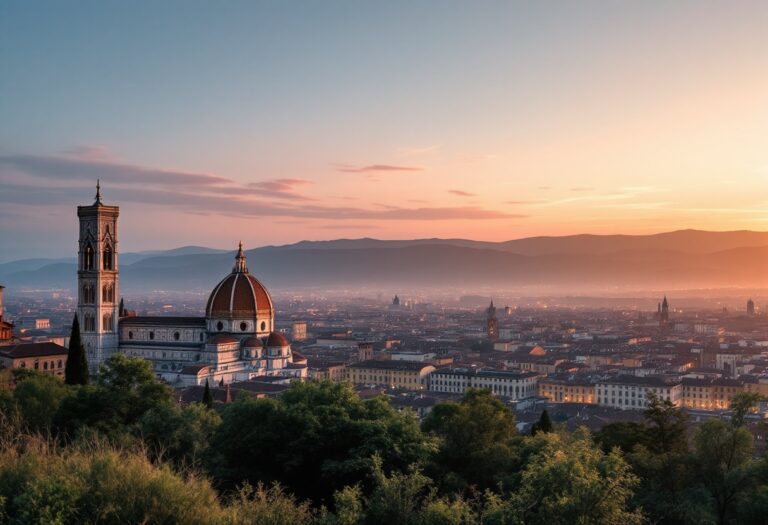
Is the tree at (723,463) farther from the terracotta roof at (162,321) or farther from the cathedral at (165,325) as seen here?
the terracotta roof at (162,321)

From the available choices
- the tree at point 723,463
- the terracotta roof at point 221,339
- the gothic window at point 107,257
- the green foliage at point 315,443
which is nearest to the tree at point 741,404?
the tree at point 723,463

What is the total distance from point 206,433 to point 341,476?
8.26 meters

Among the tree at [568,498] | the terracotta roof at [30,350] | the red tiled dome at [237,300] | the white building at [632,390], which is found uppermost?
the red tiled dome at [237,300]

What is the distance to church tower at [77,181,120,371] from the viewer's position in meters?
79.3

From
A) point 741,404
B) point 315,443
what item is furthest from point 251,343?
point 741,404

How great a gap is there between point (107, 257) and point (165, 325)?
27.4 ft

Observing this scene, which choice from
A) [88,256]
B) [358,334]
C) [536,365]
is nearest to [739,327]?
[358,334]

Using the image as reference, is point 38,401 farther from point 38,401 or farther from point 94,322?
point 94,322

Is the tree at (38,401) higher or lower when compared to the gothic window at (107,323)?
lower

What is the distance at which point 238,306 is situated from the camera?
8044cm

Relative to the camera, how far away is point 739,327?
197625 millimetres

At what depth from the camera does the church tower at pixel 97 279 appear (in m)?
79.3

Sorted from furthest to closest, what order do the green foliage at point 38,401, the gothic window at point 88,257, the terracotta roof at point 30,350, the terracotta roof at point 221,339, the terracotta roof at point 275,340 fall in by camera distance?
the terracotta roof at point 275,340 < the gothic window at point 88,257 < the terracotta roof at point 221,339 < the terracotta roof at point 30,350 < the green foliage at point 38,401

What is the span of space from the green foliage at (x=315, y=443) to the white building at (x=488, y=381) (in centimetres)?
6580
